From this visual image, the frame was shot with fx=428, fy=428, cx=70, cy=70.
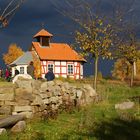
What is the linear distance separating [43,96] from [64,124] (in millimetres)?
2475

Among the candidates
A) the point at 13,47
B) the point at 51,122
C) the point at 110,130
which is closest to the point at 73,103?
the point at 51,122

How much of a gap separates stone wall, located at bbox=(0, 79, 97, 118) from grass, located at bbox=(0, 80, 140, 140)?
0.58 meters

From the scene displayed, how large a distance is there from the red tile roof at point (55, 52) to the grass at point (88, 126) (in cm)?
4309

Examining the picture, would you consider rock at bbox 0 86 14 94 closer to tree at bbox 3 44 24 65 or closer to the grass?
the grass

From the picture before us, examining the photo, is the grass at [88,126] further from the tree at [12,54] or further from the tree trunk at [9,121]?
the tree at [12,54]

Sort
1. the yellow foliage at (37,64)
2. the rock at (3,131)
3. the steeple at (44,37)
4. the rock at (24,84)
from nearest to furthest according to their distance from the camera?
1. the rock at (3,131)
2. the rock at (24,84)
3. the yellow foliage at (37,64)
4. the steeple at (44,37)

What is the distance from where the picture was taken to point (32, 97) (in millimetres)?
14789

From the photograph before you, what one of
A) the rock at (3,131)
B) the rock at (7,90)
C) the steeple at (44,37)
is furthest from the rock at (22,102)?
the steeple at (44,37)

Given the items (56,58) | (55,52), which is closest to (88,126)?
(56,58)

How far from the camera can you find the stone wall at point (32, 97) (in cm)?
1418

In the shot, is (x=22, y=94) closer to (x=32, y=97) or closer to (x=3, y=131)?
(x=32, y=97)

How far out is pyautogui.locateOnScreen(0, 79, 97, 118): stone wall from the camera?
14180 millimetres

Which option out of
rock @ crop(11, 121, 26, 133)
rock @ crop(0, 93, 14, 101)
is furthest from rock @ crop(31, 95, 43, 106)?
rock @ crop(11, 121, 26, 133)

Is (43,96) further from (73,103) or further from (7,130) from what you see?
(7,130)
